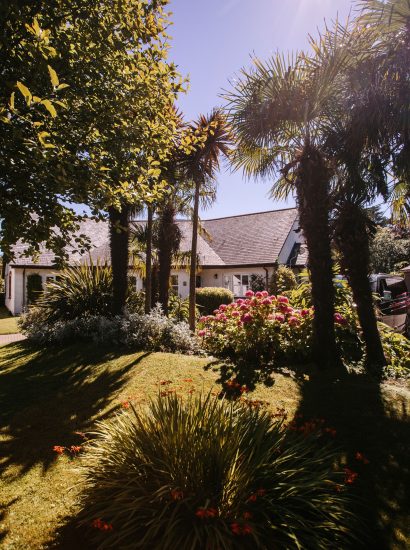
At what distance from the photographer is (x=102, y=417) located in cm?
531

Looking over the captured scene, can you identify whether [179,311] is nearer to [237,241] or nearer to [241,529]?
[241,529]

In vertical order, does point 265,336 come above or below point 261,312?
below

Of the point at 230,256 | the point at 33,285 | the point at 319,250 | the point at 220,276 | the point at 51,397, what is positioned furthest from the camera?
the point at 230,256

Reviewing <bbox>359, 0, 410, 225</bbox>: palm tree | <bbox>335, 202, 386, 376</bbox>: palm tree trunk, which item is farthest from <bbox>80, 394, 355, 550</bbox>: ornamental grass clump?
<bbox>359, 0, 410, 225</bbox>: palm tree

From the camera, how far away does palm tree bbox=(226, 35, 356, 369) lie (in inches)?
277

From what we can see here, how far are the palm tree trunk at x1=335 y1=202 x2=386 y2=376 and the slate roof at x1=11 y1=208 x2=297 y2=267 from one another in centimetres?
1614

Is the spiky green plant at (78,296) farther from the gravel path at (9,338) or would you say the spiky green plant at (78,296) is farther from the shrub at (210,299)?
the shrub at (210,299)

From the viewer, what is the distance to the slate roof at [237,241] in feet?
81.1

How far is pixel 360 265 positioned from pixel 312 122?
3.15 metres

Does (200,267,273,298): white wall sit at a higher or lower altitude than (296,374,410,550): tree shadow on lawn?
higher

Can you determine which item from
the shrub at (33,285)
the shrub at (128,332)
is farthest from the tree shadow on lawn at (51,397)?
the shrub at (33,285)

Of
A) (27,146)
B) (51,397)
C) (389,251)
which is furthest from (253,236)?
(27,146)

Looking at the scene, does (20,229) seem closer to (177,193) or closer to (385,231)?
(177,193)

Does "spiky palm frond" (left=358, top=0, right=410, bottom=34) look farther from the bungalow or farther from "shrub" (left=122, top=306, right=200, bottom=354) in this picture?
the bungalow
